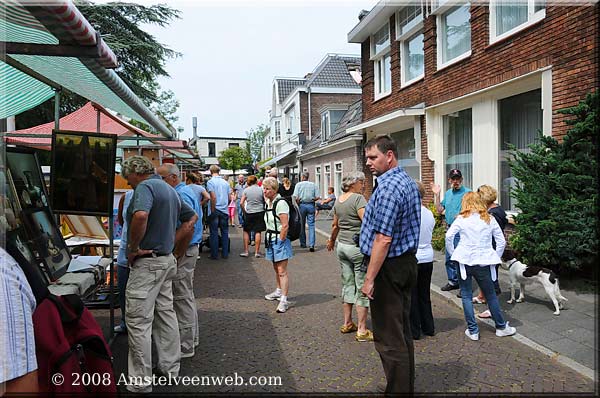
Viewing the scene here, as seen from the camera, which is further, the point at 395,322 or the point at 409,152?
the point at 409,152

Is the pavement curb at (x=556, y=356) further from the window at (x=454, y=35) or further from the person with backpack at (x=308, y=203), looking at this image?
the window at (x=454, y=35)

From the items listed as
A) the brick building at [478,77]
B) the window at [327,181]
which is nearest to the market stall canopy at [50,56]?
the brick building at [478,77]

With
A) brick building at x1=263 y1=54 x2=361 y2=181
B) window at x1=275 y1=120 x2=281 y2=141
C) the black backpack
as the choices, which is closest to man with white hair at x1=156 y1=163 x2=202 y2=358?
the black backpack

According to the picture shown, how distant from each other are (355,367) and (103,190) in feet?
10.4

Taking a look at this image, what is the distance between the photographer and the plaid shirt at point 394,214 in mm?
3258

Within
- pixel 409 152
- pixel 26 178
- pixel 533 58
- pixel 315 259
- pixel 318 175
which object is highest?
pixel 533 58

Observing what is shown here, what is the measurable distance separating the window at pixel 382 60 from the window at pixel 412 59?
92 centimetres

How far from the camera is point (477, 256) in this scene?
475cm

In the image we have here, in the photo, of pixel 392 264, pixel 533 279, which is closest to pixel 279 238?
pixel 392 264

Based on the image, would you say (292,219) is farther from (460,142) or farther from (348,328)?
(460,142)

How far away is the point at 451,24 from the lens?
10805mm

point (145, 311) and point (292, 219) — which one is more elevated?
point (292, 219)

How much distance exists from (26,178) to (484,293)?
4805mm

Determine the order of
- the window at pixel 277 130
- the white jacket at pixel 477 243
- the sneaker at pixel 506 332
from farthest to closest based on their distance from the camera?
1. the window at pixel 277 130
2. the sneaker at pixel 506 332
3. the white jacket at pixel 477 243
